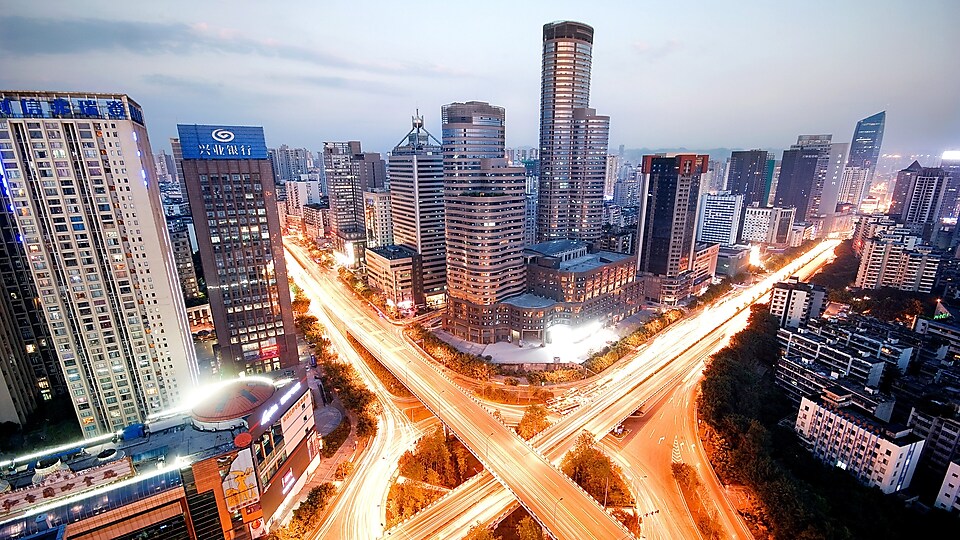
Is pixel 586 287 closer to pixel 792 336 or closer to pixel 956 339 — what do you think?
pixel 792 336

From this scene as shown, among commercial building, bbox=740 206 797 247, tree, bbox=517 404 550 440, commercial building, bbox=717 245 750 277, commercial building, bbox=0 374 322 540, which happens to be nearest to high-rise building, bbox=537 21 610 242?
commercial building, bbox=717 245 750 277

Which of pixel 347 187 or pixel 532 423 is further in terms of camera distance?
pixel 347 187

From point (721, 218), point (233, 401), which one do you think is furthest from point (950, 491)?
point (721, 218)

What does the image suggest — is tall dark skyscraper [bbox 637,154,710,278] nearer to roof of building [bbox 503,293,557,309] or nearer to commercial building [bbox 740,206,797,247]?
roof of building [bbox 503,293,557,309]

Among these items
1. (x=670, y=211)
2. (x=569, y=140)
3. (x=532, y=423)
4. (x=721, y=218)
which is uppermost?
(x=569, y=140)

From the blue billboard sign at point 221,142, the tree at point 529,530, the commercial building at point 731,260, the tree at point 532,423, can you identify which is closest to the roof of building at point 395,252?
the blue billboard sign at point 221,142

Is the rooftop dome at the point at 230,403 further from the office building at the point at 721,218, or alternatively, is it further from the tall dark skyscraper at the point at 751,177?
the tall dark skyscraper at the point at 751,177

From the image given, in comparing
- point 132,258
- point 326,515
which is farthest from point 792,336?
point 132,258

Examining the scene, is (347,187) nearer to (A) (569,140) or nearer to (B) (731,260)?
(A) (569,140)
